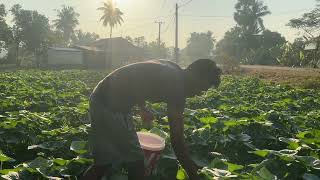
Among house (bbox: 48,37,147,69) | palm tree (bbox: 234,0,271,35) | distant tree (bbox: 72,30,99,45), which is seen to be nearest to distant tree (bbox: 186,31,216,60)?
distant tree (bbox: 72,30,99,45)

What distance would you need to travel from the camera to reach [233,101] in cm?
1294

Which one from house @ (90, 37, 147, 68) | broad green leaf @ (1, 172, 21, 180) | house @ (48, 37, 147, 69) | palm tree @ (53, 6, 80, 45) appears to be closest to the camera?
broad green leaf @ (1, 172, 21, 180)

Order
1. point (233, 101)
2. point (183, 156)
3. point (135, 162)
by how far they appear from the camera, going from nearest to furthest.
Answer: point (183, 156), point (135, 162), point (233, 101)

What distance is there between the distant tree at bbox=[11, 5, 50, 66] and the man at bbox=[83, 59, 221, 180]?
61.8 m

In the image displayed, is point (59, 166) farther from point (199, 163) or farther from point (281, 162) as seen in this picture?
point (281, 162)

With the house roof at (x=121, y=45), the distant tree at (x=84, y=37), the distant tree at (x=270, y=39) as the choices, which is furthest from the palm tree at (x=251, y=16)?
the distant tree at (x=84, y=37)

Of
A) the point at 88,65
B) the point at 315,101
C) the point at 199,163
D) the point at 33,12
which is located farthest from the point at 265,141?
the point at 33,12

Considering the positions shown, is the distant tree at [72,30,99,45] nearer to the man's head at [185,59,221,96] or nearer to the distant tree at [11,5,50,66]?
the distant tree at [11,5,50,66]

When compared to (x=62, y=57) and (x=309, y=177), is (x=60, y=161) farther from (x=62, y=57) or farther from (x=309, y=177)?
(x=62, y=57)

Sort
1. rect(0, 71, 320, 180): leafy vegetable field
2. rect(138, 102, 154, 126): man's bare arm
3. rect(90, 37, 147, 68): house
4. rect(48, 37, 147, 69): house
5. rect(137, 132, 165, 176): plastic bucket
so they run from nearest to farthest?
rect(0, 71, 320, 180): leafy vegetable field → rect(137, 132, 165, 176): plastic bucket → rect(138, 102, 154, 126): man's bare arm → rect(48, 37, 147, 69): house → rect(90, 37, 147, 68): house

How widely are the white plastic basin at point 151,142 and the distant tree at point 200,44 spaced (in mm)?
132784

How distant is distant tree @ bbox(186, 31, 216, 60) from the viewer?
13912 centimetres

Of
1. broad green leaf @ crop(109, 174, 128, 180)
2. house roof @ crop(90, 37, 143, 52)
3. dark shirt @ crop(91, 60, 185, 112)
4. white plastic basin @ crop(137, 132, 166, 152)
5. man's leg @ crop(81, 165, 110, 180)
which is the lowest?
broad green leaf @ crop(109, 174, 128, 180)

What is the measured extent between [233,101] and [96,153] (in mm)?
8926
